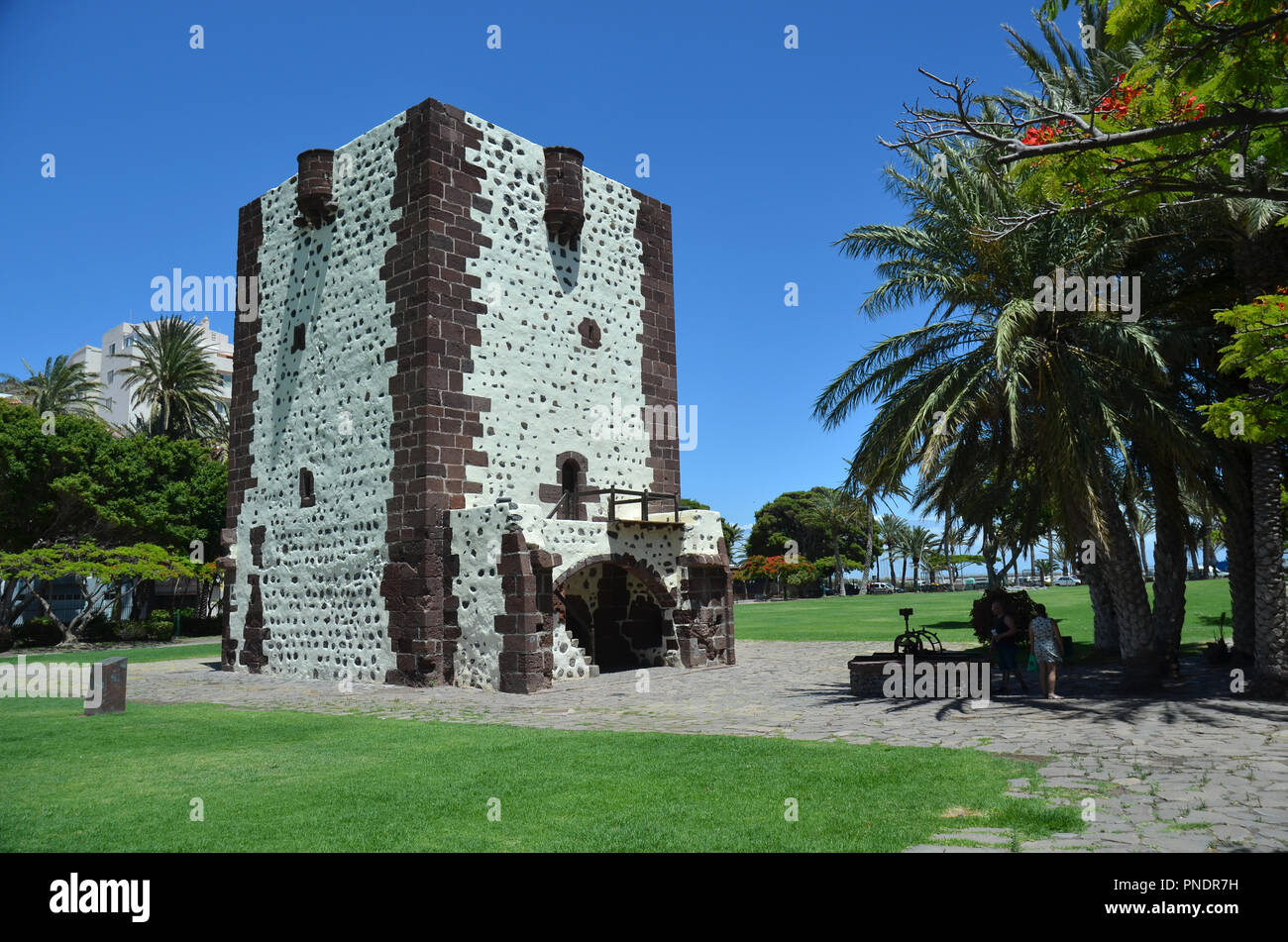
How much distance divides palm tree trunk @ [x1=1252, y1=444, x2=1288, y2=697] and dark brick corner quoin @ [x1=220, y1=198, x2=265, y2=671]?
19.3 meters

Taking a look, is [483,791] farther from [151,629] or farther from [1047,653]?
[151,629]

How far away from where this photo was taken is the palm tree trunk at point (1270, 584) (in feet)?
40.3

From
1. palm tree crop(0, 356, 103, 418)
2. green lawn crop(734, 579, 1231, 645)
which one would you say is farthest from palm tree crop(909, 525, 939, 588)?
palm tree crop(0, 356, 103, 418)

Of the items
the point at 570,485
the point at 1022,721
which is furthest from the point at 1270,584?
the point at 570,485

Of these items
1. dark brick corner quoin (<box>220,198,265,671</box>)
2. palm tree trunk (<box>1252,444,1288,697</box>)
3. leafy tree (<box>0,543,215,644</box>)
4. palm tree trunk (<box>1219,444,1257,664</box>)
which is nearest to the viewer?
palm tree trunk (<box>1252,444,1288,697</box>)

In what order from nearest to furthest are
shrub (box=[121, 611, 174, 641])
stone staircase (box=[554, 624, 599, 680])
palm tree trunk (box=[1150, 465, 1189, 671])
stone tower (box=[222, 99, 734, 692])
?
palm tree trunk (box=[1150, 465, 1189, 671])
stone staircase (box=[554, 624, 599, 680])
stone tower (box=[222, 99, 734, 692])
shrub (box=[121, 611, 174, 641])

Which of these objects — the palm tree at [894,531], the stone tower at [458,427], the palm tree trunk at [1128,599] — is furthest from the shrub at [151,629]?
the palm tree at [894,531]

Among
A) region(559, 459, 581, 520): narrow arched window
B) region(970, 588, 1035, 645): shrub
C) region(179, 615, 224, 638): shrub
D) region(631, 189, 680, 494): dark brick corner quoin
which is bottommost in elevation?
region(179, 615, 224, 638): shrub

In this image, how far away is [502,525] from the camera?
15.9 metres

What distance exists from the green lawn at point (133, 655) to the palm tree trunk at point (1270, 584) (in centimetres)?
2525

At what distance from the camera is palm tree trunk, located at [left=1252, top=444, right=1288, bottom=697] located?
40.3 ft

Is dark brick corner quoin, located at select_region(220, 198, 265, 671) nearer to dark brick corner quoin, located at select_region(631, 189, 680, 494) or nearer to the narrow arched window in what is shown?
the narrow arched window

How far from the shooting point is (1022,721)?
1098cm
